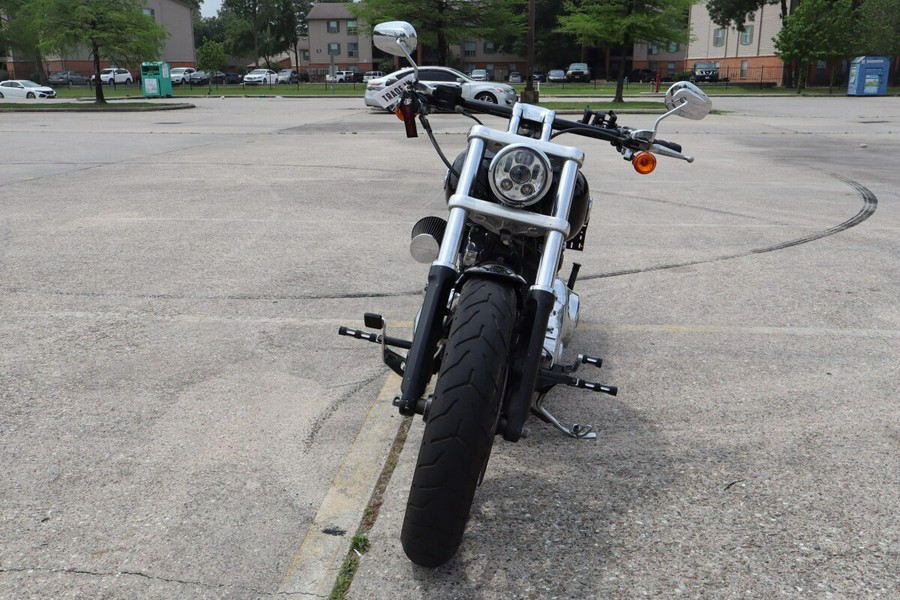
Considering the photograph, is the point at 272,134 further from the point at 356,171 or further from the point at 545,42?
the point at 545,42

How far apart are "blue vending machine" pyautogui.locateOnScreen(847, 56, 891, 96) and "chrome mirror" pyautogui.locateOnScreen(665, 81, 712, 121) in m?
47.2

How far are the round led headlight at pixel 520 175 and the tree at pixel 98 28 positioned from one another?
3740 cm

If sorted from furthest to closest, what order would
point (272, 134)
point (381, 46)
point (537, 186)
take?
point (272, 134), point (381, 46), point (537, 186)

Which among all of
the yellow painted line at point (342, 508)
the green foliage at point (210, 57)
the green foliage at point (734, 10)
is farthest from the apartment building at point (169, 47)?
the yellow painted line at point (342, 508)

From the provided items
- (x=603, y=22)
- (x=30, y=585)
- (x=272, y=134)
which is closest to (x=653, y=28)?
(x=603, y=22)

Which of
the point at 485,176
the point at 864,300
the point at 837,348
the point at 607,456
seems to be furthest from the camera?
the point at 864,300

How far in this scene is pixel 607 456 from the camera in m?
3.55

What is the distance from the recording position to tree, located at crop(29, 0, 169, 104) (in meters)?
34.9

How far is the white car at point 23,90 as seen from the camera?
48719mm

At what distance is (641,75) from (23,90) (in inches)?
2117

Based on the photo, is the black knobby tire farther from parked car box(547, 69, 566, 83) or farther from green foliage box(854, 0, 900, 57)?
parked car box(547, 69, 566, 83)

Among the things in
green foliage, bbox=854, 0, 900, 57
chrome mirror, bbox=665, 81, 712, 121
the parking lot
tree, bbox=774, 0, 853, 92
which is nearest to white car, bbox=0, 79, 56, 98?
the parking lot

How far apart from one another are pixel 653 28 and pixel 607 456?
113ft

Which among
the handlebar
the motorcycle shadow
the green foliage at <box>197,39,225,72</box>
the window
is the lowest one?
the motorcycle shadow
